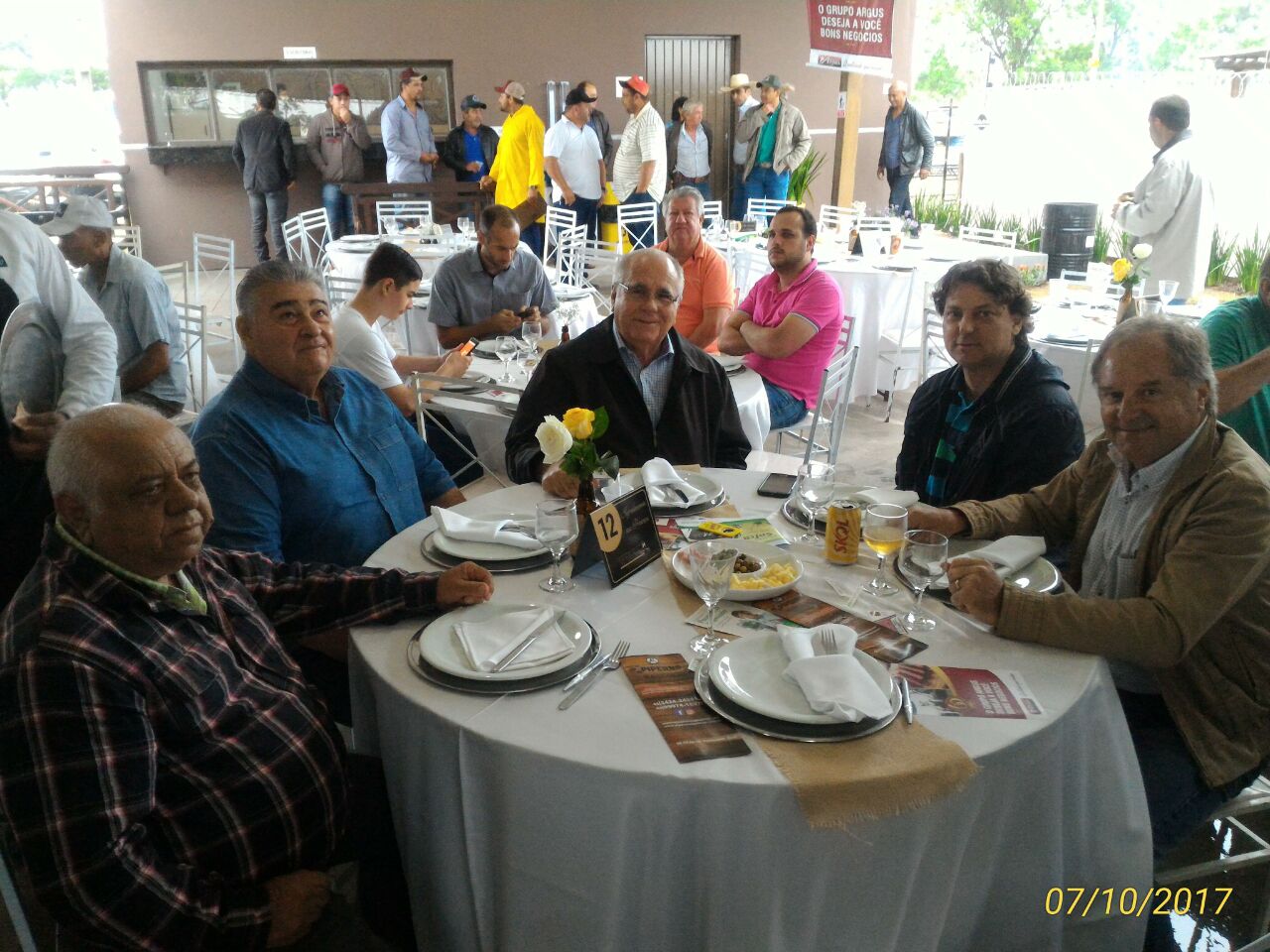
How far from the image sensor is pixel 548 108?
440 inches

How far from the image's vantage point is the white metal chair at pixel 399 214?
7.62m

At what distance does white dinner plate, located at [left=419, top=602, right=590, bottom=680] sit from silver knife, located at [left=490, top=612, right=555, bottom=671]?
2 cm

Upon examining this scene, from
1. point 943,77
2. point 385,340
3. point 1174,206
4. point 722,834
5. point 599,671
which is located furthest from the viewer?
point 943,77

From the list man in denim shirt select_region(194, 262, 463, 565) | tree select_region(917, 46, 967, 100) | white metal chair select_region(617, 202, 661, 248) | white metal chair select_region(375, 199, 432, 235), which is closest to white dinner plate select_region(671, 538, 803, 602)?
man in denim shirt select_region(194, 262, 463, 565)

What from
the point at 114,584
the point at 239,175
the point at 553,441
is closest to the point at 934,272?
the point at 553,441

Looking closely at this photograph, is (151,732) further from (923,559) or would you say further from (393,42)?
(393,42)

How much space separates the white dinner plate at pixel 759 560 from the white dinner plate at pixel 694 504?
0.24m

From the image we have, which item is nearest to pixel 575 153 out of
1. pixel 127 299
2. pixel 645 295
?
pixel 127 299

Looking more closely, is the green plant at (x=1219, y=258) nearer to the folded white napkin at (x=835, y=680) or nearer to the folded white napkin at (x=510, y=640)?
A: the folded white napkin at (x=835, y=680)

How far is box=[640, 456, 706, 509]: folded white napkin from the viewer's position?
2.18m

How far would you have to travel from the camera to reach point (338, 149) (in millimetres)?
9789

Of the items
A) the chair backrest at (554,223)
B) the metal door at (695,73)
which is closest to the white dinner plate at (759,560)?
the chair backrest at (554,223)

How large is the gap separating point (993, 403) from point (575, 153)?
674 cm

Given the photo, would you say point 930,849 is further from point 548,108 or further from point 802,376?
point 548,108
